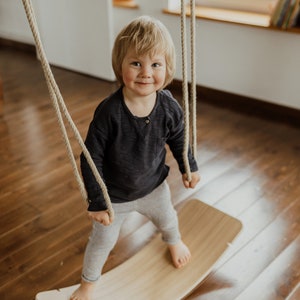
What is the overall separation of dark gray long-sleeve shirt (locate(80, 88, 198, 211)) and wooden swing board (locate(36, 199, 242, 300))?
326mm

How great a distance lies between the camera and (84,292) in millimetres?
1286

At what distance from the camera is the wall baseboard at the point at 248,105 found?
249 cm

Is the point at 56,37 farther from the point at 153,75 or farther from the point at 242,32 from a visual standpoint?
the point at 153,75

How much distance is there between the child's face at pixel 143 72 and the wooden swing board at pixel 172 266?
0.64 metres

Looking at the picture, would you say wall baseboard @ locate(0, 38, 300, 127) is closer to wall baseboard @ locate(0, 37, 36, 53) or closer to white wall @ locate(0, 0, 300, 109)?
white wall @ locate(0, 0, 300, 109)

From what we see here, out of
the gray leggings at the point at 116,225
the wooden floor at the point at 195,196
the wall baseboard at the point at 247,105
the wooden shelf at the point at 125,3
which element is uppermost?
the gray leggings at the point at 116,225

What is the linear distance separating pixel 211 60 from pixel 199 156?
2.71 ft

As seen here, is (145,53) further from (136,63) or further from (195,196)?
(195,196)

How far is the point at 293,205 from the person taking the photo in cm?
177

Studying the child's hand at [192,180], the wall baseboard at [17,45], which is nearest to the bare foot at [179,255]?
the child's hand at [192,180]

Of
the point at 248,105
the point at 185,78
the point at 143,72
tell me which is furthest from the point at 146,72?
the point at 248,105

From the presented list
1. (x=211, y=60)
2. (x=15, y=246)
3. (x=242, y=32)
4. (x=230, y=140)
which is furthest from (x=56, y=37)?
(x=15, y=246)

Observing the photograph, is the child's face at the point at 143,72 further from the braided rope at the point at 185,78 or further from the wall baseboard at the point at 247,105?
the wall baseboard at the point at 247,105

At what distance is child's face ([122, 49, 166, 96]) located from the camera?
3.30 ft
